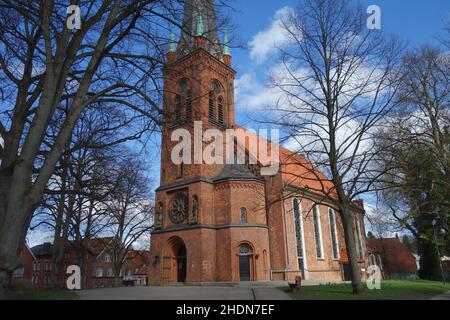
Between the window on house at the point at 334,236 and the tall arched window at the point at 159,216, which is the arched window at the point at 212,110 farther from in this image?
the window on house at the point at 334,236

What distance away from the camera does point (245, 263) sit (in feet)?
81.8

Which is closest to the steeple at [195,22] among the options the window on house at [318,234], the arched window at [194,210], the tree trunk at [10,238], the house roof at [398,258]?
the tree trunk at [10,238]

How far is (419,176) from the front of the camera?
51.2 ft

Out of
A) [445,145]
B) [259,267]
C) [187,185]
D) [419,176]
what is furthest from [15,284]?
[445,145]

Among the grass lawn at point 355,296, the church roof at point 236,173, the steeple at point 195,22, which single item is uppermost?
the church roof at point 236,173

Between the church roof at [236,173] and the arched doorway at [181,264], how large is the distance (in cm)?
588

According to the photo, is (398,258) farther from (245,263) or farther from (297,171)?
(245,263)

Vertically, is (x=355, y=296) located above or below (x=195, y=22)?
below

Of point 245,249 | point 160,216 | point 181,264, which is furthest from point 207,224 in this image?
point 160,216

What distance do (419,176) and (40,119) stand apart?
14878 millimetres

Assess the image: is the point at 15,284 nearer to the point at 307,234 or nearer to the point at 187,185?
the point at 187,185

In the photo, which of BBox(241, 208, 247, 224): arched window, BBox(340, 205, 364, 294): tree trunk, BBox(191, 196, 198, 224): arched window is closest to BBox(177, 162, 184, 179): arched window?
BBox(191, 196, 198, 224): arched window

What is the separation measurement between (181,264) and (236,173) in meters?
8.01

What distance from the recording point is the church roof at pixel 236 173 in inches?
1043
